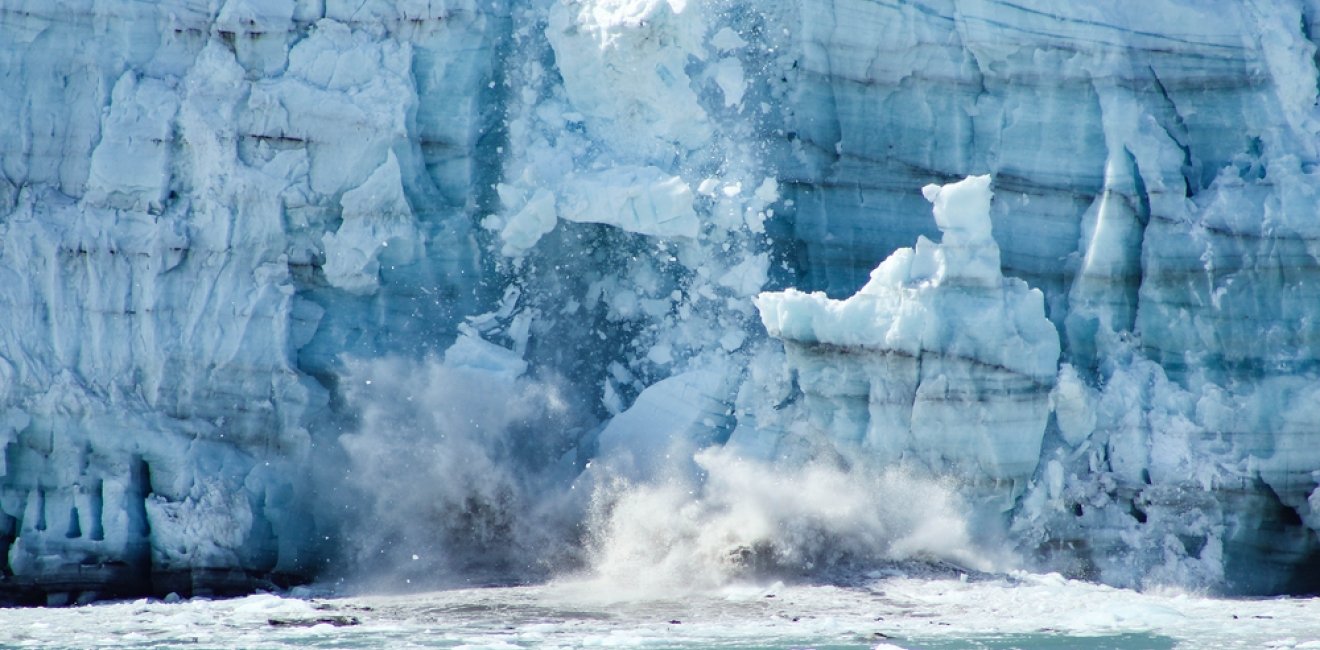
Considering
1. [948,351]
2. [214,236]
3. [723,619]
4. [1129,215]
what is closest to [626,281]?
[948,351]

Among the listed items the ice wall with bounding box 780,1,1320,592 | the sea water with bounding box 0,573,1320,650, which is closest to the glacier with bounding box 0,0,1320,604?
the ice wall with bounding box 780,1,1320,592

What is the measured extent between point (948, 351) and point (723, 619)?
9.21 feet

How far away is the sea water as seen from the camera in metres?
13.0

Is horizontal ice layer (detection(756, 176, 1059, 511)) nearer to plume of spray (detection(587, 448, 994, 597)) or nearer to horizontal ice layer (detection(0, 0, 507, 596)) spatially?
plume of spray (detection(587, 448, 994, 597))

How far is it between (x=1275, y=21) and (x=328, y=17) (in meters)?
7.73

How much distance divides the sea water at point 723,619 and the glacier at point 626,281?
27.2 inches

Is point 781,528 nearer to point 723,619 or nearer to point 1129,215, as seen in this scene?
point 723,619

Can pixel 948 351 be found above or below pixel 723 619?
above

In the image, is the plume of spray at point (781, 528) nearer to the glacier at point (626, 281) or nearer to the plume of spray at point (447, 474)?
the glacier at point (626, 281)

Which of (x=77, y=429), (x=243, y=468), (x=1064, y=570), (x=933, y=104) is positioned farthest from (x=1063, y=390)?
(x=77, y=429)

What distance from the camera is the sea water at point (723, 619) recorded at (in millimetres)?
13047

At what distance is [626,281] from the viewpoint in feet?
55.2

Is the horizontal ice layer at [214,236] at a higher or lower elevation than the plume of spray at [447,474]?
higher

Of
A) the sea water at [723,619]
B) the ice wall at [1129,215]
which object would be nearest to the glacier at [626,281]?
the ice wall at [1129,215]
